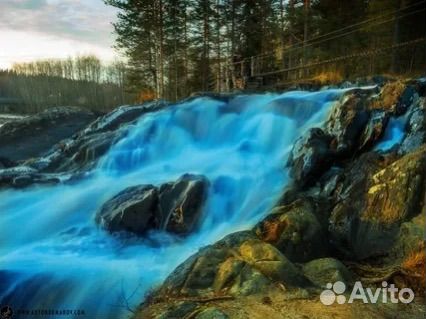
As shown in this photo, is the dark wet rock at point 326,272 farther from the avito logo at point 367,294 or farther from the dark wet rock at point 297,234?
the dark wet rock at point 297,234

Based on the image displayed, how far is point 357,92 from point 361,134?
75cm

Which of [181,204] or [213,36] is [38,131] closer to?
[213,36]

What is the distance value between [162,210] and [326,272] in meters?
1.69

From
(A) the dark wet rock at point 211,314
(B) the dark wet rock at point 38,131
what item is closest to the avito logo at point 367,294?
(A) the dark wet rock at point 211,314

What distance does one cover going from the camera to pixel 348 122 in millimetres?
4770

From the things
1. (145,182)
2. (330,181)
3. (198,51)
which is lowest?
(145,182)

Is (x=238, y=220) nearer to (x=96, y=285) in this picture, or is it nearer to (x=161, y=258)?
(x=161, y=258)

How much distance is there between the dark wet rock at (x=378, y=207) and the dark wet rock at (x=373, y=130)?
0.73 metres

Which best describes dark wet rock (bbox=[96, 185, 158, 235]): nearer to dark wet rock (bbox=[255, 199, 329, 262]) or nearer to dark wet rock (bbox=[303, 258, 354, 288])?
dark wet rock (bbox=[255, 199, 329, 262])

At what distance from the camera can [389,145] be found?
4.41 meters

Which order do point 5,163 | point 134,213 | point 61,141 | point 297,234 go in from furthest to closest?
point 61,141 → point 5,163 → point 134,213 → point 297,234

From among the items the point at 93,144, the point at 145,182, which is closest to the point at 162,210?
the point at 145,182

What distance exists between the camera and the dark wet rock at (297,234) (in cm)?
333

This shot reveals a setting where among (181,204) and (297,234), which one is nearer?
(297,234)
